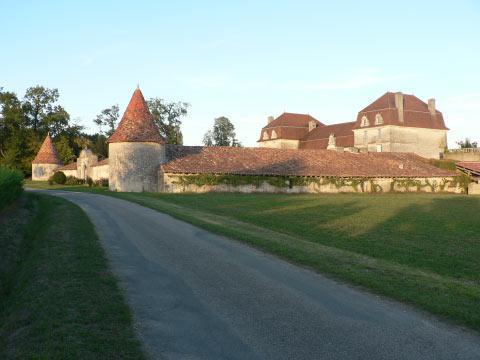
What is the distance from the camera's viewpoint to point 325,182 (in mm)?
49000

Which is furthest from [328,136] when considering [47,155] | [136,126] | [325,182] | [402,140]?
[47,155]

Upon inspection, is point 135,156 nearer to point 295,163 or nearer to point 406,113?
point 295,163

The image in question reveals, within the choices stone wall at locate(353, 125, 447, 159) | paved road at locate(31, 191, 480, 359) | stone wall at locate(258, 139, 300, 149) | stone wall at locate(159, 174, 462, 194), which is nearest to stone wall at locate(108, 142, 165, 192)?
stone wall at locate(159, 174, 462, 194)

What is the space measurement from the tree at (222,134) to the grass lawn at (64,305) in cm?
8670

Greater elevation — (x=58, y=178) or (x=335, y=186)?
(x=58, y=178)

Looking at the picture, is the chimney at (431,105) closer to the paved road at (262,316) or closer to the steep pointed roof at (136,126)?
the steep pointed roof at (136,126)

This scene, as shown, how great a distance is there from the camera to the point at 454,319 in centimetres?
698

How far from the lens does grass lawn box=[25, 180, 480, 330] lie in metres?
8.36

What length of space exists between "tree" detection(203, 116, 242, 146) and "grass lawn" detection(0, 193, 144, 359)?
86.7 metres

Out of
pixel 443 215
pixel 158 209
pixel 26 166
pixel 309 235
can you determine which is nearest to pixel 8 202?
pixel 158 209

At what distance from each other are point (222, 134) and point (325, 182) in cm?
5510

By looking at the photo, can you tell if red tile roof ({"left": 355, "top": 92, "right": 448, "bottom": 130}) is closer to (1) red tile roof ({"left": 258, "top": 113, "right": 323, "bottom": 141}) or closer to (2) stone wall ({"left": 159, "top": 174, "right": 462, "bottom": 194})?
(1) red tile roof ({"left": 258, "top": 113, "right": 323, "bottom": 141})

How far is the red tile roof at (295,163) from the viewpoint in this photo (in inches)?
1779

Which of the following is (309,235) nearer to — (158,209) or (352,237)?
(352,237)
